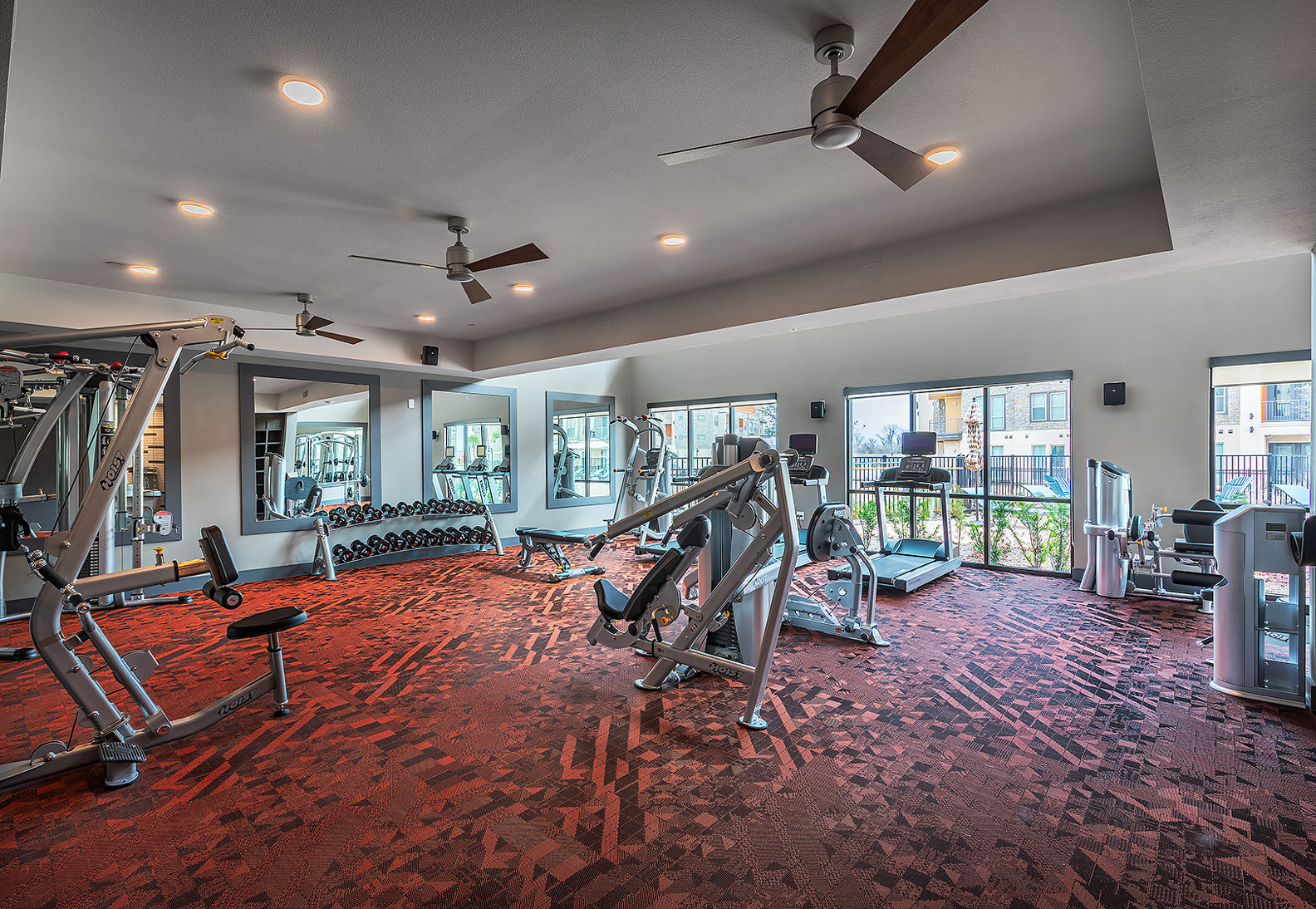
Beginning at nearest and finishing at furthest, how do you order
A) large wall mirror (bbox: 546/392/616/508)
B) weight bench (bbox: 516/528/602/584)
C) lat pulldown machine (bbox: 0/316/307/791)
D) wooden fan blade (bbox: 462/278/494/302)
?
lat pulldown machine (bbox: 0/316/307/791)
wooden fan blade (bbox: 462/278/494/302)
weight bench (bbox: 516/528/602/584)
large wall mirror (bbox: 546/392/616/508)

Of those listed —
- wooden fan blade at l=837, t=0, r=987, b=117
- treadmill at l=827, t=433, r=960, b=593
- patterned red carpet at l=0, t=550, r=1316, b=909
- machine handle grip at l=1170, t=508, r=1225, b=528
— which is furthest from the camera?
treadmill at l=827, t=433, r=960, b=593

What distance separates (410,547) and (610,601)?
5205mm

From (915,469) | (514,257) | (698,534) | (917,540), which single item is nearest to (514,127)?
(514,257)

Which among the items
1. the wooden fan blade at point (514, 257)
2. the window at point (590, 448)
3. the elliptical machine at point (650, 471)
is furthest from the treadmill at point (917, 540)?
the window at point (590, 448)

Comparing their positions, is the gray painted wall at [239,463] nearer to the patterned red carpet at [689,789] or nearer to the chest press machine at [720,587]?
the patterned red carpet at [689,789]

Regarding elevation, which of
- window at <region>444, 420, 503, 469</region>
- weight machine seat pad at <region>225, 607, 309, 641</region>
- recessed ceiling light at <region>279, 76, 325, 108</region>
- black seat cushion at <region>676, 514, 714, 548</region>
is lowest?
weight machine seat pad at <region>225, 607, 309, 641</region>

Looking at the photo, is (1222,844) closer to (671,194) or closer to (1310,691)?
(1310,691)

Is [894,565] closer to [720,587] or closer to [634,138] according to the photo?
[720,587]

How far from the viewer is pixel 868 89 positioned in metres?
1.97

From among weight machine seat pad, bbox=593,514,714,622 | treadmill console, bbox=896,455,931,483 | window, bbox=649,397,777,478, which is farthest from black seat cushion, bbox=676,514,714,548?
window, bbox=649,397,777,478

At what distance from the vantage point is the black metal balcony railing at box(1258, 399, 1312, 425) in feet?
17.9

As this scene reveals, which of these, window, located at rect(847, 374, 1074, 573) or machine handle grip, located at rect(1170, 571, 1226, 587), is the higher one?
window, located at rect(847, 374, 1074, 573)

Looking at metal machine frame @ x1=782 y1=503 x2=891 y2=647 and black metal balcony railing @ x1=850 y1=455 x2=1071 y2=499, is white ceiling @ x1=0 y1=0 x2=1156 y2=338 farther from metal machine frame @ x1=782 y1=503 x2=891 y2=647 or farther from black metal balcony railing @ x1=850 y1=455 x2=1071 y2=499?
black metal balcony railing @ x1=850 y1=455 x2=1071 y2=499

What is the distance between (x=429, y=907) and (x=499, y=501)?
749 cm
